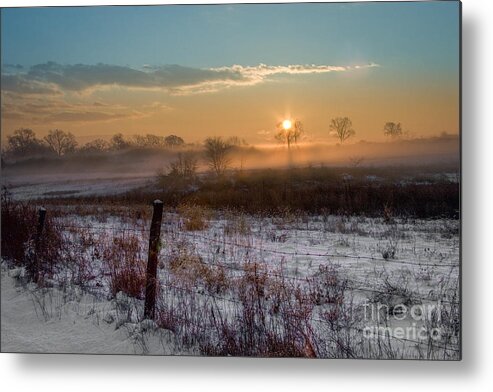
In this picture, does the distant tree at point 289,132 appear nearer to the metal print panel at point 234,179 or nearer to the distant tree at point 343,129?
the metal print panel at point 234,179

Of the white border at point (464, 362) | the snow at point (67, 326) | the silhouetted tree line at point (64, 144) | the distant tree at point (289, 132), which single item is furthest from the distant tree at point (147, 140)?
the snow at point (67, 326)

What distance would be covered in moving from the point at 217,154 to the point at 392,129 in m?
1.26

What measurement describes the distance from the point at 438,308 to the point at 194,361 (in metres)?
1.77

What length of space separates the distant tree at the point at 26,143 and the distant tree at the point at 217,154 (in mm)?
1219

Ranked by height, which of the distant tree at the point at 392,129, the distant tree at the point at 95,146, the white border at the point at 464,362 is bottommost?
the white border at the point at 464,362

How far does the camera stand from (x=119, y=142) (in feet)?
15.2

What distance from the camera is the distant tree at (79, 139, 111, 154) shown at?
464cm

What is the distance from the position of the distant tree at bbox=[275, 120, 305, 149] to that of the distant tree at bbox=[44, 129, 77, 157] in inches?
59.6

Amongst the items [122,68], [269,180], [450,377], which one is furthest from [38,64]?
[450,377]

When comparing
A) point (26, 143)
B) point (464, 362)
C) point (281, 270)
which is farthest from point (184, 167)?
point (464, 362)

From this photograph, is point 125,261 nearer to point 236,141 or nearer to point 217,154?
point 217,154

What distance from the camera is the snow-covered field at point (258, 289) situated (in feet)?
14.3

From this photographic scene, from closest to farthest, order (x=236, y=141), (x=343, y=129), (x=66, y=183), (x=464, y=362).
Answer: (x=464, y=362) < (x=343, y=129) < (x=236, y=141) < (x=66, y=183)

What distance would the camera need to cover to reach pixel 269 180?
14.9 ft
